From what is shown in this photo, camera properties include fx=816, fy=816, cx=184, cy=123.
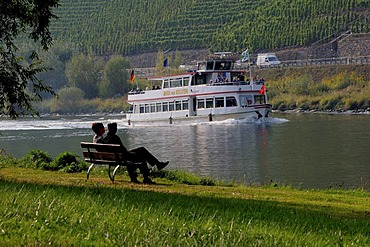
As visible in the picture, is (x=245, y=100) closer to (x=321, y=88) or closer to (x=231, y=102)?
(x=231, y=102)

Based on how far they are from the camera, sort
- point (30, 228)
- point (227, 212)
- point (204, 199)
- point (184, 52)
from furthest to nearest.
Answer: point (184, 52), point (204, 199), point (227, 212), point (30, 228)

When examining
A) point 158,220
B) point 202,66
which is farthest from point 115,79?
point 158,220

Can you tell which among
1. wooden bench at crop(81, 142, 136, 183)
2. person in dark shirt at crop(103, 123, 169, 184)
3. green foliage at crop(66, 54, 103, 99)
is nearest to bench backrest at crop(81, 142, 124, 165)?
wooden bench at crop(81, 142, 136, 183)

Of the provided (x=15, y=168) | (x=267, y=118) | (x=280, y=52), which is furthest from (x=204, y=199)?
(x=280, y=52)

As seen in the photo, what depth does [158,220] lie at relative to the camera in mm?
8516

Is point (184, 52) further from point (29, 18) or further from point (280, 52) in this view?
point (29, 18)

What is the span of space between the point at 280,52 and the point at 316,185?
61922 mm

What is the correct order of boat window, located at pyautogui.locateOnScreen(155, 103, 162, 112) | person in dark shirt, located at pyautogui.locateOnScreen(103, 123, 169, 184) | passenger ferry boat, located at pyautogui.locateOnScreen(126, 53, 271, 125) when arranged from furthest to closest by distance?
boat window, located at pyautogui.locateOnScreen(155, 103, 162, 112) → passenger ferry boat, located at pyautogui.locateOnScreen(126, 53, 271, 125) → person in dark shirt, located at pyautogui.locateOnScreen(103, 123, 169, 184)

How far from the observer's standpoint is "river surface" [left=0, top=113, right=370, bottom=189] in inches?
902

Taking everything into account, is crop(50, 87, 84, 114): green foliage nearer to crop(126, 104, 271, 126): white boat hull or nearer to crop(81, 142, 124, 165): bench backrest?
crop(126, 104, 271, 126): white boat hull

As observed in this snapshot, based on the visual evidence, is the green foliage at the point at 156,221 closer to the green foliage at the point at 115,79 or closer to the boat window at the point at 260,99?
the boat window at the point at 260,99

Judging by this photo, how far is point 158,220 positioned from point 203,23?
A: 3323 inches

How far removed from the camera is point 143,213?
29.2 feet

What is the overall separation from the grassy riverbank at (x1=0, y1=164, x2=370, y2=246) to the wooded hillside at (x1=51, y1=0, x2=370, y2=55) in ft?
229
